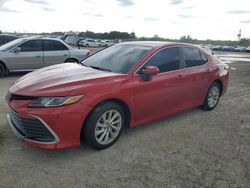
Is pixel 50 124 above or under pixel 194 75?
under

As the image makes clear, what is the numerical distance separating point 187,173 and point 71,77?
212cm

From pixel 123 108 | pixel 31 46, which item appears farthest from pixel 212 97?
pixel 31 46

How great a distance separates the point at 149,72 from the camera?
14.1 ft

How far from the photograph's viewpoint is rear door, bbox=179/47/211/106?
17.4 feet

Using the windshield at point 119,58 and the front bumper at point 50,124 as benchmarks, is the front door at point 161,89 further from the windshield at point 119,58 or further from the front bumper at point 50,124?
the front bumper at point 50,124

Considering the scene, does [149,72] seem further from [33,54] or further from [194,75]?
[33,54]

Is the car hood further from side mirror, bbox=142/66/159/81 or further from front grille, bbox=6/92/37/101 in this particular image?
side mirror, bbox=142/66/159/81

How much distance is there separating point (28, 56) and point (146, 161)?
24.2ft

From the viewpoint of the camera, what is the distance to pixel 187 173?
3.51m

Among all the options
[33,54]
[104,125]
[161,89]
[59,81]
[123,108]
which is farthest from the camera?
[33,54]

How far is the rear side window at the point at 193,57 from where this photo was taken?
541cm

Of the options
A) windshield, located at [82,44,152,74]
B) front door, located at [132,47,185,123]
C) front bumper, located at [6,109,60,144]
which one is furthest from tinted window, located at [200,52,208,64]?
front bumper, located at [6,109,60,144]

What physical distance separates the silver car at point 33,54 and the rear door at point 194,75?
5753 mm

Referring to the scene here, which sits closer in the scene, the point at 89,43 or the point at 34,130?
the point at 34,130
